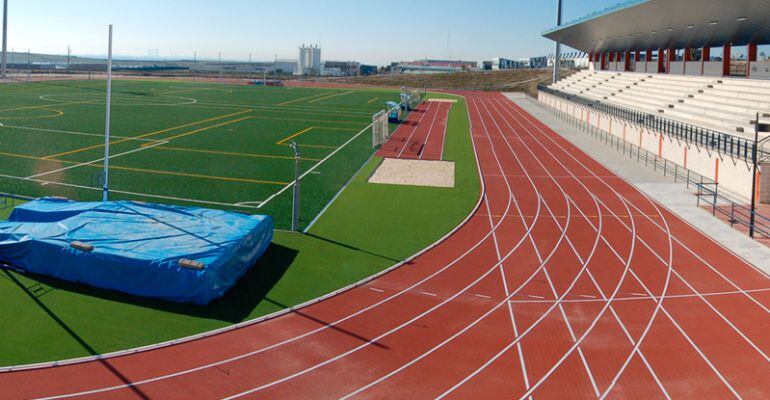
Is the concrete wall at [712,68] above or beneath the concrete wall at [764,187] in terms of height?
above

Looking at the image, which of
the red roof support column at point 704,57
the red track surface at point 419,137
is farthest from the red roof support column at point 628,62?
the red track surface at point 419,137

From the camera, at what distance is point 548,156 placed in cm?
3894

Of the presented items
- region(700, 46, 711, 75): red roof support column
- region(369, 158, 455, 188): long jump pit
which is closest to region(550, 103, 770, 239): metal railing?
region(700, 46, 711, 75): red roof support column

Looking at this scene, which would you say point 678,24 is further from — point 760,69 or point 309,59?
point 309,59

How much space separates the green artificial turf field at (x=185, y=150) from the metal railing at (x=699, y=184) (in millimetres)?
16481

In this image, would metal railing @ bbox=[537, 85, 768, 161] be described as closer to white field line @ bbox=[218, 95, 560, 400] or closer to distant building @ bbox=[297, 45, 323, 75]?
white field line @ bbox=[218, 95, 560, 400]

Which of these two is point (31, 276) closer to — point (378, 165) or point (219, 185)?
point (219, 185)

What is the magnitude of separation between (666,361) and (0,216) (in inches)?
849

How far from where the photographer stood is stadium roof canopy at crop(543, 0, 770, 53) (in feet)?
129

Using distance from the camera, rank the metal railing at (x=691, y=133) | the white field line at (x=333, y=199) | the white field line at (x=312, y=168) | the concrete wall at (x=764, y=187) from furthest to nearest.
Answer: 1. the metal railing at (x=691, y=133)
2. the concrete wall at (x=764, y=187)
3. the white field line at (x=312, y=168)
4. the white field line at (x=333, y=199)

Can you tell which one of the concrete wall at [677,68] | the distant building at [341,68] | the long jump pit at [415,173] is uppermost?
the distant building at [341,68]

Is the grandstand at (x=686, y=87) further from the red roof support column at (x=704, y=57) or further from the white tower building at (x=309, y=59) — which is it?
the white tower building at (x=309, y=59)

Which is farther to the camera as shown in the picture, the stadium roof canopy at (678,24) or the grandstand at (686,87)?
the stadium roof canopy at (678,24)

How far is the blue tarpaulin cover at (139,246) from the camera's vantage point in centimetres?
1498
